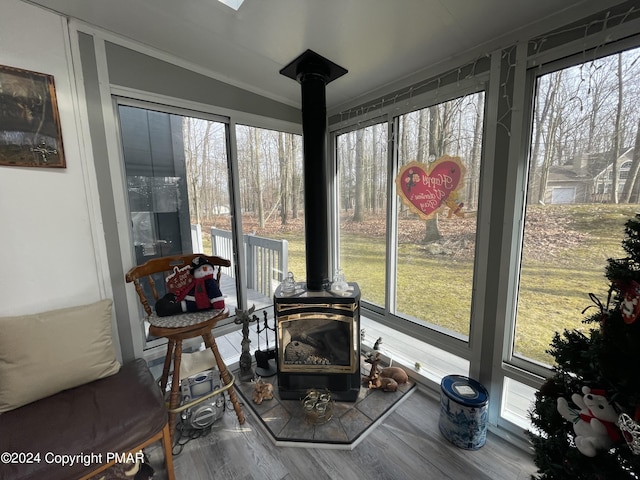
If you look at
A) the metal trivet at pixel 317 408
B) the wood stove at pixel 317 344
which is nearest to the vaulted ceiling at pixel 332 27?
the wood stove at pixel 317 344

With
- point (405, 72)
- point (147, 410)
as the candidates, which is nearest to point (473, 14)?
point (405, 72)

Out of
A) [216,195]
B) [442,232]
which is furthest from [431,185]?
[216,195]

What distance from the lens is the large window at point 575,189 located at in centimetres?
119

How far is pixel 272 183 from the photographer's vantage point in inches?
98.9

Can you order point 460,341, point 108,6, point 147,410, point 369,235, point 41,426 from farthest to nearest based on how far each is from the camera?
point 369,235, point 460,341, point 108,6, point 147,410, point 41,426

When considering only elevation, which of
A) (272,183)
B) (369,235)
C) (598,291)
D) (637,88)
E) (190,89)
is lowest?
(598,291)

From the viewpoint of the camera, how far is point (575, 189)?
133 cm

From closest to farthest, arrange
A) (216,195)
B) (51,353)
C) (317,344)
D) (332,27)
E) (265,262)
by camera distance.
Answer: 1. (51,353)
2. (332,27)
3. (317,344)
4. (216,195)
5. (265,262)

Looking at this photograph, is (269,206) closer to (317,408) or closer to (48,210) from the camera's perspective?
(48,210)

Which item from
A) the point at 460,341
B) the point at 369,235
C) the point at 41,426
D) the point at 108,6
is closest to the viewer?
the point at 41,426

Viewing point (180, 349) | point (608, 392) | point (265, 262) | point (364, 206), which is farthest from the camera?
point (265, 262)

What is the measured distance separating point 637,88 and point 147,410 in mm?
2680

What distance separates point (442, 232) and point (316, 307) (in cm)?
106

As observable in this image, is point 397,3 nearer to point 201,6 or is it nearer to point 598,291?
point 201,6
